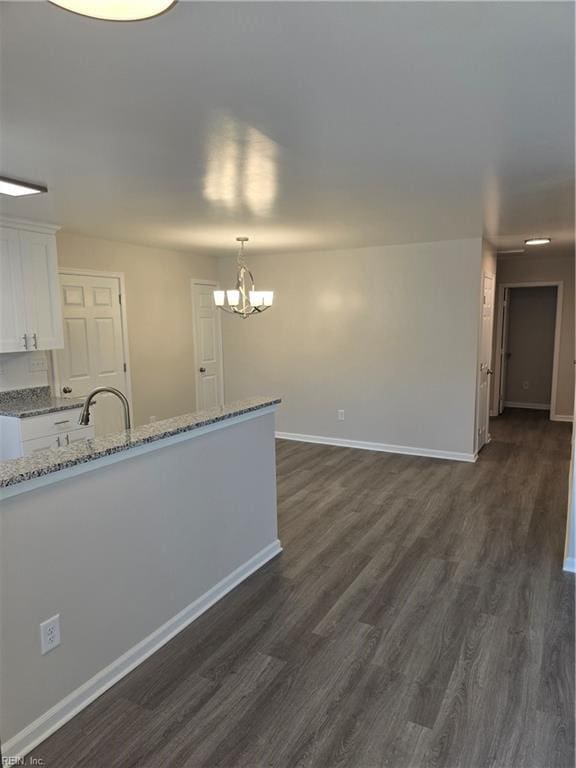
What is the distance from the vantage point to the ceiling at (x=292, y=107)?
1.33 metres

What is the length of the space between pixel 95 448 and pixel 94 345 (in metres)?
3.12

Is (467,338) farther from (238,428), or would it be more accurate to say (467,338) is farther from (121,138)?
(121,138)

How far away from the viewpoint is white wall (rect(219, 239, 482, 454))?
17.6ft

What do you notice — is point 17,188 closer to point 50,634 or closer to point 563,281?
point 50,634

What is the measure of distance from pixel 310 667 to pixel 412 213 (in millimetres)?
3199

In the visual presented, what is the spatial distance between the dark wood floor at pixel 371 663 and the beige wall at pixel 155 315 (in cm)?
258

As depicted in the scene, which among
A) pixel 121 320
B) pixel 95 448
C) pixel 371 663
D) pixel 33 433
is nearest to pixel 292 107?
pixel 95 448

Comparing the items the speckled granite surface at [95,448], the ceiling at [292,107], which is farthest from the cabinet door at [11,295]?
the speckled granite surface at [95,448]

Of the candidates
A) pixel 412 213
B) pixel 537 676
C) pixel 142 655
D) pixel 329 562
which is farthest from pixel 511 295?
pixel 142 655

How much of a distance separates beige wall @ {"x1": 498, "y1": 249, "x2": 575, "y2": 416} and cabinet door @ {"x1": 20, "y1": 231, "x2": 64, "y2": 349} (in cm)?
605

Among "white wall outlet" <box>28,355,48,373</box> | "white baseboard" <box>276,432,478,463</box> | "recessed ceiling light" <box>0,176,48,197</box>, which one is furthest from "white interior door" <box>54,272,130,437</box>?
"white baseboard" <box>276,432,478,463</box>

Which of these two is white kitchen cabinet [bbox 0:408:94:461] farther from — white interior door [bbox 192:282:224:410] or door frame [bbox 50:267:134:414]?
white interior door [bbox 192:282:224:410]

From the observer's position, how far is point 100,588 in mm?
2172

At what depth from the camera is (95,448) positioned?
2111 millimetres
